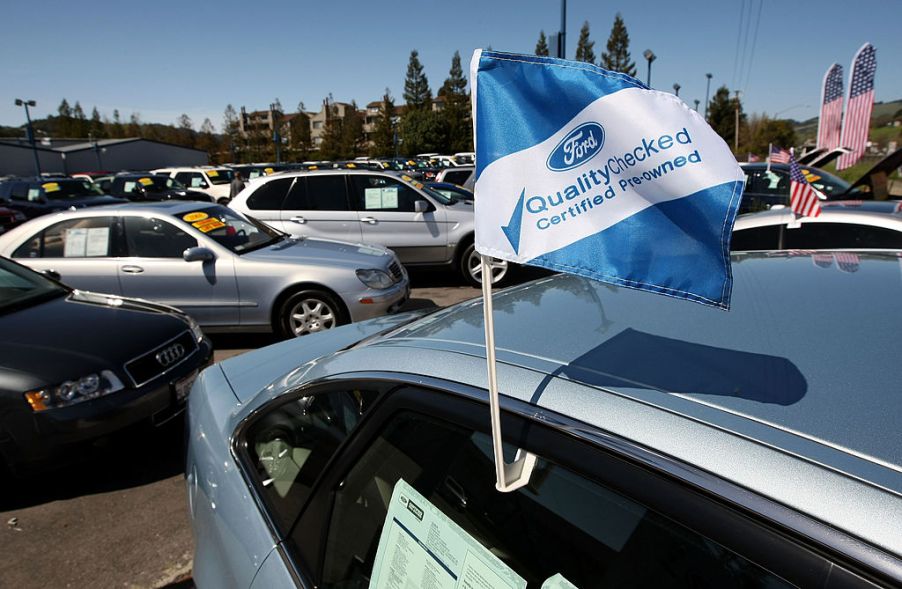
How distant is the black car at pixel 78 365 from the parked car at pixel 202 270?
1419mm

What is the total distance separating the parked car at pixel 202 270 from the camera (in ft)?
18.7

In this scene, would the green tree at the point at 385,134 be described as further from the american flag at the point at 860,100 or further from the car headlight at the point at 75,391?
the car headlight at the point at 75,391

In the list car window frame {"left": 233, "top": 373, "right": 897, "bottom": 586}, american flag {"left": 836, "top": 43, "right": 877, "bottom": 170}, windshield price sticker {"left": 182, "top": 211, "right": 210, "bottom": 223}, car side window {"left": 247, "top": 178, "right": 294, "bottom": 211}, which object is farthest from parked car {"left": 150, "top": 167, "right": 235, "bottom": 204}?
american flag {"left": 836, "top": 43, "right": 877, "bottom": 170}

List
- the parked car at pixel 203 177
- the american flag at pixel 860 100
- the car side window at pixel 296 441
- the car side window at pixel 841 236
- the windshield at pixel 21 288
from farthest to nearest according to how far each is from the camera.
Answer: the parked car at pixel 203 177
the american flag at pixel 860 100
the car side window at pixel 841 236
the windshield at pixel 21 288
the car side window at pixel 296 441

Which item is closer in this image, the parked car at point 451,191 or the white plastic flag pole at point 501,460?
the white plastic flag pole at point 501,460

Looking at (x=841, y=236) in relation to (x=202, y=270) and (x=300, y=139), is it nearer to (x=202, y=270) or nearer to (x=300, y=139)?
(x=202, y=270)

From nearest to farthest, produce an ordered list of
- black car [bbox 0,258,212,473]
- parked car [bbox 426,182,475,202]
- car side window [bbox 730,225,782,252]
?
1. black car [bbox 0,258,212,473]
2. car side window [bbox 730,225,782,252]
3. parked car [bbox 426,182,475,202]

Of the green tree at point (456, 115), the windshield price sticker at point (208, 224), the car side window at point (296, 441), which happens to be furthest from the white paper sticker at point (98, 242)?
the green tree at point (456, 115)

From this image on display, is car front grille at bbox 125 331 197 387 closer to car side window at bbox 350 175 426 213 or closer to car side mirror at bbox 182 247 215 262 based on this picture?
car side mirror at bbox 182 247 215 262

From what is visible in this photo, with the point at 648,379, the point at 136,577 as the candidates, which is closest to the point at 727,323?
the point at 648,379

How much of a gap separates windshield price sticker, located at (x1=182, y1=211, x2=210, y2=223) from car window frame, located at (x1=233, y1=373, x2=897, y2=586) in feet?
16.9

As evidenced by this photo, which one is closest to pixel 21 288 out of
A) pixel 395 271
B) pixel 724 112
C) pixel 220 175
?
pixel 395 271

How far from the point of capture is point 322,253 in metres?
6.01

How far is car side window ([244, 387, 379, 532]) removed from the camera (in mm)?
1593
